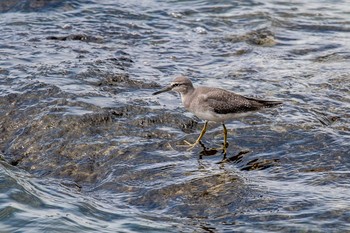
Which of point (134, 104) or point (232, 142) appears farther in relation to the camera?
point (134, 104)

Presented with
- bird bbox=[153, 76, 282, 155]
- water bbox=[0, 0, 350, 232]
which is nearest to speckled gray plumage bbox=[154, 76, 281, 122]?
bird bbox=[153, 76, 282, 155]

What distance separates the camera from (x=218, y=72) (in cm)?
1161

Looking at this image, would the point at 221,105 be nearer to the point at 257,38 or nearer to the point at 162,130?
the point at 162,130

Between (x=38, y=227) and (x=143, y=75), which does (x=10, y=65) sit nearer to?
(x=143, y=75)

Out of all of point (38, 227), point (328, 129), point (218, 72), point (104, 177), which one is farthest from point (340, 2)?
point (38, 227)

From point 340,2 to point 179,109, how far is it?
24.3 ft

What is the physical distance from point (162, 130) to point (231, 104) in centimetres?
103

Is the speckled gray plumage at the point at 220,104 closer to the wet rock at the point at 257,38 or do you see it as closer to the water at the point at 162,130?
the water at the point at 162,130

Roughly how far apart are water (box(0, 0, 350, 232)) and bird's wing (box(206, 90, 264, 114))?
45 cm

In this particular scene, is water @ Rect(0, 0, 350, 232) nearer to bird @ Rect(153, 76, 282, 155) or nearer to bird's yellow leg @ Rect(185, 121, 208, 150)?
bird's yellow leg @ Rect(185, 121, 208, 150)

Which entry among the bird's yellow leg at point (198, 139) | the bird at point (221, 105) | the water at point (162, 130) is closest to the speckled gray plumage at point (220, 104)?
the bird at point (221, 105)

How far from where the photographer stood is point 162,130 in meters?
9.21

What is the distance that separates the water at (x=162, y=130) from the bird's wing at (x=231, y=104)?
449 millimetres

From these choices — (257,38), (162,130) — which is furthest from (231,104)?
(257,38)
